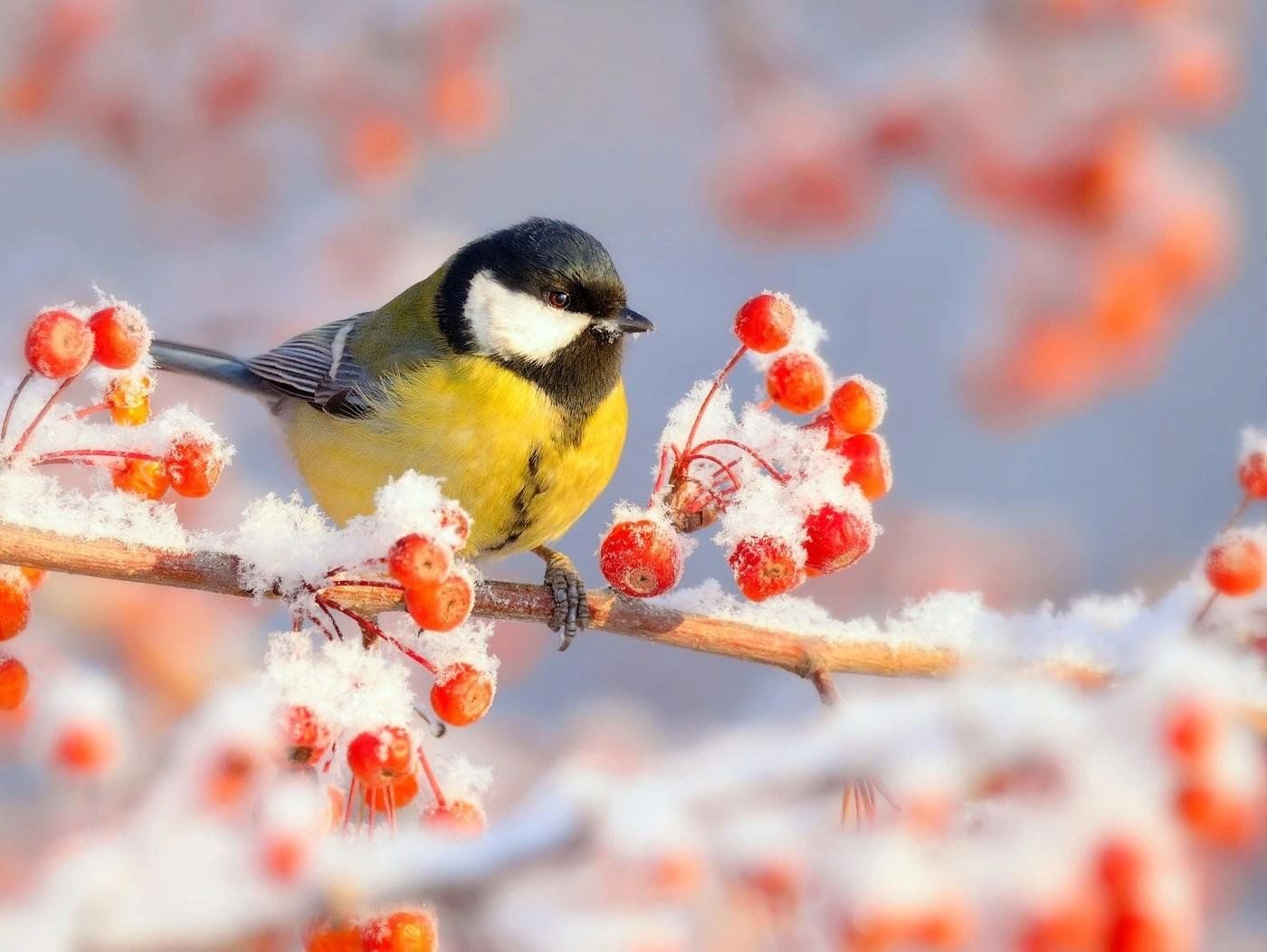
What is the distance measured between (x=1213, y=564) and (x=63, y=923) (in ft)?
2.72

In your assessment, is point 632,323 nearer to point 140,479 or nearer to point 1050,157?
point 140,479

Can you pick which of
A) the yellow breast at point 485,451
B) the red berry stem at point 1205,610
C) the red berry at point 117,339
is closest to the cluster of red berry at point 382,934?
the red berry at point 117,339

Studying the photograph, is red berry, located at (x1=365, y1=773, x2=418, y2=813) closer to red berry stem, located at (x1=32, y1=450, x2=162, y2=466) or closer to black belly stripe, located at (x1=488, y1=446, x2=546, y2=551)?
red berry stem, located at (x1=32, y1=450, x2=162, y2=466)

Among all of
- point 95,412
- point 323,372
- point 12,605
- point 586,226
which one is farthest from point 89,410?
point 586,226

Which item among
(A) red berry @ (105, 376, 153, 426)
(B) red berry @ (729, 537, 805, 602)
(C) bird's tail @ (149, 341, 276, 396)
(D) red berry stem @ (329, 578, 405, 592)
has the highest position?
(C) bird's tail @ (149, 341, 276, 396)

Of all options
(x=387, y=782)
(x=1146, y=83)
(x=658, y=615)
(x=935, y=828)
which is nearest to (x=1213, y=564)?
(x=935, y=828)

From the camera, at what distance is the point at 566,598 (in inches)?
53.4

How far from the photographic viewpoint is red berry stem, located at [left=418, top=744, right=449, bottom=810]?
39.9 inches

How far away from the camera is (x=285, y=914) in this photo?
0.92 metres

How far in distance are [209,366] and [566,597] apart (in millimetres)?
912

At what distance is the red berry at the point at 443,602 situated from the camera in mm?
955

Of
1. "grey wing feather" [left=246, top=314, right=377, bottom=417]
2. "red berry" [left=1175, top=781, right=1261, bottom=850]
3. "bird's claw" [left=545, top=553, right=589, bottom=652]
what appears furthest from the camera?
"grey wing feather" [left=246, top=314, right=377, bottom=417]

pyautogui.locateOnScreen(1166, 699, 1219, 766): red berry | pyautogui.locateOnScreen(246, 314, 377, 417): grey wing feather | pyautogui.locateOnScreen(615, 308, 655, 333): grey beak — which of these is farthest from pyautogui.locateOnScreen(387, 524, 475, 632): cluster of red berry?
pyautogui.locateOnScreen(246, 314, 377, 417): grey wing feather

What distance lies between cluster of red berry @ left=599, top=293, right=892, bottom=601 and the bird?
1.61 ft
